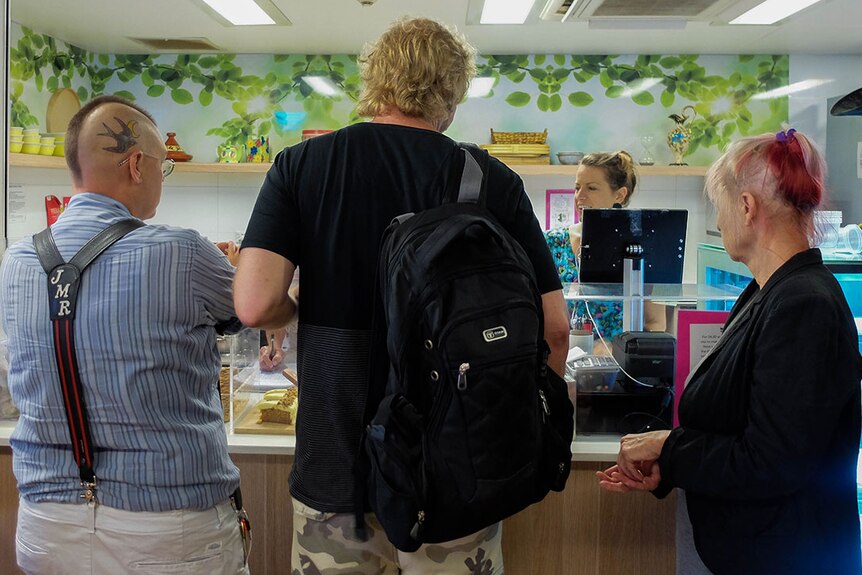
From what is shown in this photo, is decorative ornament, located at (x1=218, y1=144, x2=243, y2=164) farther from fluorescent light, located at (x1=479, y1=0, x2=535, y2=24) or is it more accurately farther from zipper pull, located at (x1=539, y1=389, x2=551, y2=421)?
zipper pull, located at (x1=539, y1=389, x2=551, y2=421)

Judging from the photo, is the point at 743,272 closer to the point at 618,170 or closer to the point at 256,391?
the point at 618,170

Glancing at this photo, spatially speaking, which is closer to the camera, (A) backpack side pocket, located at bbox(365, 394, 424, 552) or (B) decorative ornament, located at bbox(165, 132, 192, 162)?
(A) backpack side pocket, located at bbox(365, 394, 424, 552)

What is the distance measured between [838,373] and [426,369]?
636 mm

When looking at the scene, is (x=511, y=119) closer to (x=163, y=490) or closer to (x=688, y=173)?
(x=688, y=173)

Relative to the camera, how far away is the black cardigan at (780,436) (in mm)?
1229

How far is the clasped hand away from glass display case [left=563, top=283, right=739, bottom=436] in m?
0.36

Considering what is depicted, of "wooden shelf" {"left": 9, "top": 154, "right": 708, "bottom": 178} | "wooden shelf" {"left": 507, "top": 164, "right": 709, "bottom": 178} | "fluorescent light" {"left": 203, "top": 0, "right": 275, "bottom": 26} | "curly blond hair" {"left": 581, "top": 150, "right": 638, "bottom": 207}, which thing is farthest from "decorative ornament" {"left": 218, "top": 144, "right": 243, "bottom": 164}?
"curly blond hair" {"left": 581, "top": 150, "right": 638, "bottom": 207}

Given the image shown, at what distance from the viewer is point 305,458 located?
1.39 m

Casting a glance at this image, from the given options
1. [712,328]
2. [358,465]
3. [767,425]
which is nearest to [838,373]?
[767,425]

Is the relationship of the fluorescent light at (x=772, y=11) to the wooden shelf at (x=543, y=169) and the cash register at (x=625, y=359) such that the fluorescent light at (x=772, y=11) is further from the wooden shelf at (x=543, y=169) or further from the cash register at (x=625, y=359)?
the cash register at (x=625, y=359)

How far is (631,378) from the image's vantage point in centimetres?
194

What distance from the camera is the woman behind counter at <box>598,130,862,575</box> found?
123 centimetres

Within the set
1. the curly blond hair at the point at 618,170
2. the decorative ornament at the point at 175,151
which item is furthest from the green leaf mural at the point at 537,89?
the curly blond hair at the point at 618,170

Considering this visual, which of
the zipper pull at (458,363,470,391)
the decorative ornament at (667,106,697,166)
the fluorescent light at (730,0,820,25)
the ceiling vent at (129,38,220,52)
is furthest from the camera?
the decorative ornament at (667,106,697,166)
